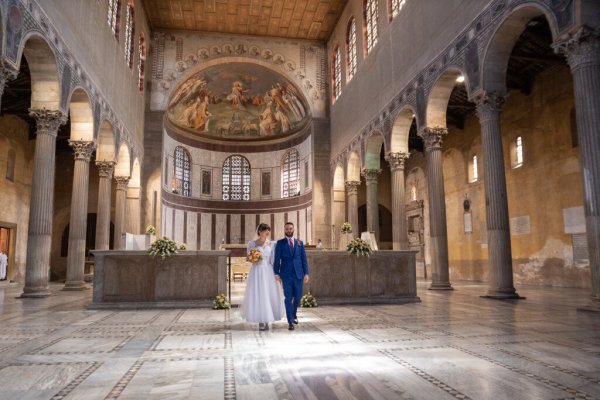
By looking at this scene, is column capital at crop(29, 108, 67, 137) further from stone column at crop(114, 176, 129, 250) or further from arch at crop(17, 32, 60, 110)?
stone column at crop(114, 176, 129, 250)

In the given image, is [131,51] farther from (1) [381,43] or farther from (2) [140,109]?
(1) [381,43]

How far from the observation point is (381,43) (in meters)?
20.5

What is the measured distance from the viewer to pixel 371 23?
22703 mm

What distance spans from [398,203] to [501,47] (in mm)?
7759

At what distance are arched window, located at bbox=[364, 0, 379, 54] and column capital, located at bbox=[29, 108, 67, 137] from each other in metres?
13.5

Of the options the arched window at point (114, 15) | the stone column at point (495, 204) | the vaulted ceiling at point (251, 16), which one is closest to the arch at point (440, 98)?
the stone column at point (495, 204)

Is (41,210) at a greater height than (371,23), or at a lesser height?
lesser

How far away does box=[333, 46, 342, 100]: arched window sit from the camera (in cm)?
2806

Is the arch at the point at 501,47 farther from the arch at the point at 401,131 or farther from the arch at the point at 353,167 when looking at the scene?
the arch at the point at 353,167

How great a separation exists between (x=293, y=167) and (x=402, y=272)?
22.0m

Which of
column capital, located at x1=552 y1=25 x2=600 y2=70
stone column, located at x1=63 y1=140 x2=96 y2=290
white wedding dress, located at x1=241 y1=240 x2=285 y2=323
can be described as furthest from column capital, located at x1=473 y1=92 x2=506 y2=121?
stone column, located at x1=63 y1=140 x2=96 y2=290

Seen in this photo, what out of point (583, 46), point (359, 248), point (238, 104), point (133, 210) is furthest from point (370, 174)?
point (238, 104)

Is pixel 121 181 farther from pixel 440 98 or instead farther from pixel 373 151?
pixel 440 98

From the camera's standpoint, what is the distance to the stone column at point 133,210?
2536cm
